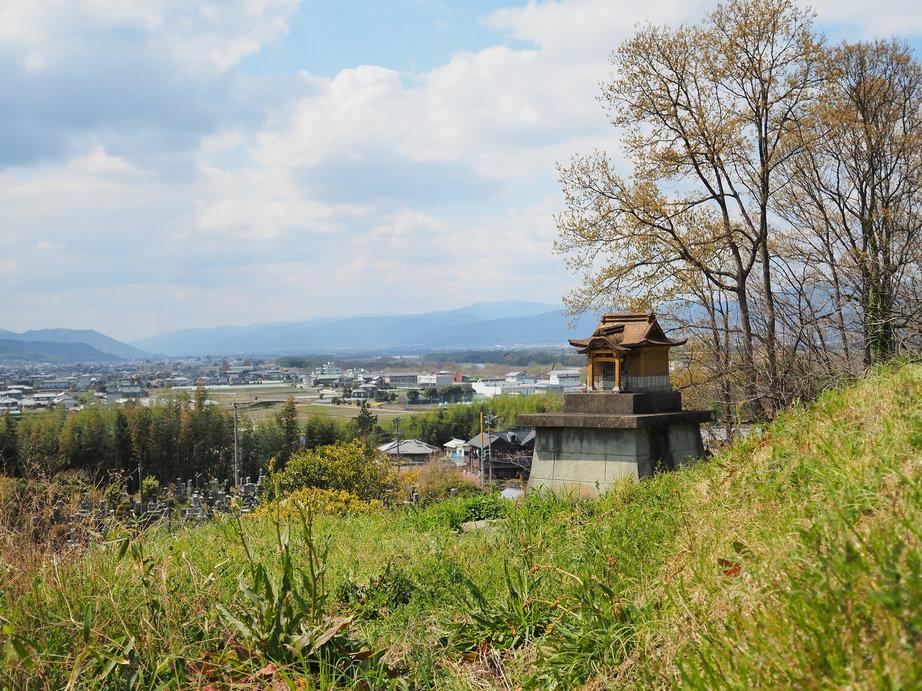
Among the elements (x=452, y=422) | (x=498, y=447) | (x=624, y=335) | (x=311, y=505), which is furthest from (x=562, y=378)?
(x=311, y=505)

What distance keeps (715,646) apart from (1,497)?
14.0ft

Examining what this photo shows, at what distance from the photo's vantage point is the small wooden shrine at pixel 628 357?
862cm

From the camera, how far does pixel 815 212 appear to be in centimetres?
1636

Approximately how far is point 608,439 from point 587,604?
511cm

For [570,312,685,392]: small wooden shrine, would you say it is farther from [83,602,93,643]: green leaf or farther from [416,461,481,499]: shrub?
[416,461,481,499]: shrub

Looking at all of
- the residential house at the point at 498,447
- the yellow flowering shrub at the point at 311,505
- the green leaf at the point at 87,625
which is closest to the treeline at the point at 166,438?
the residential house at the point at 498,447

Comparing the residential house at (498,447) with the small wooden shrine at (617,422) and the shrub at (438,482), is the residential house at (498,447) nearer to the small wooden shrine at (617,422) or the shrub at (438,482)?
the shrub at (438,482)

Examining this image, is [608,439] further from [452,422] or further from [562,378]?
[562,378]

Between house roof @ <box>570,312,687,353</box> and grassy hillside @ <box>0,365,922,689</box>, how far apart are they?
3.74 metres

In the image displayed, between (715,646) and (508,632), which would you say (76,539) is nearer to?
(508,632)

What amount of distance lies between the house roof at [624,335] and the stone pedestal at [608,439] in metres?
0.60

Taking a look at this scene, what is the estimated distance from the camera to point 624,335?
8844 millimetres

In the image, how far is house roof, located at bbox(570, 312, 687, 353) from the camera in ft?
28.3

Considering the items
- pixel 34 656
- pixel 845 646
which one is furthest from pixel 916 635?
pixel 34 656
